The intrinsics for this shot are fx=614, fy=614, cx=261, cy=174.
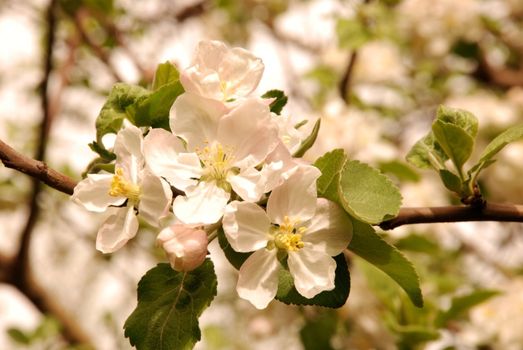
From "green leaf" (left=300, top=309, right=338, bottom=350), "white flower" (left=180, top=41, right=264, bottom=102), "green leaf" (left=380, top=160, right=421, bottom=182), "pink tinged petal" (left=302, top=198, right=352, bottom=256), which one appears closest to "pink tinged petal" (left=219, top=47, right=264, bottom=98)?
"white flower" (left=180, top=41, right=264, bottom=102)

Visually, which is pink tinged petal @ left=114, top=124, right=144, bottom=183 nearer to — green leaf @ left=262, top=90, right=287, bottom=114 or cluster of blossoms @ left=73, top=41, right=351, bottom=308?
cluster of blossoms @ left=73, top=41, right=351, bottom=308

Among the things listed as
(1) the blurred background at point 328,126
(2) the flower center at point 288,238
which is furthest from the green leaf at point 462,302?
(2) the flower center at point 288,238

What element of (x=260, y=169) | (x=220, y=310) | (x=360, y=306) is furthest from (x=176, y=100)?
(x=220, y=310)

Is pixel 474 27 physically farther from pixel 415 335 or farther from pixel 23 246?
pixel 23 246

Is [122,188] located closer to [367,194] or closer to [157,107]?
[157,107]

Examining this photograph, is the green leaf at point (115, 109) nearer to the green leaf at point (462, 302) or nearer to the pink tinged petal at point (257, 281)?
the pink tinged petal at point (257, 281)

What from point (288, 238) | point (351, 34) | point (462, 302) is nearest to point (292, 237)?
point (288, 238)
